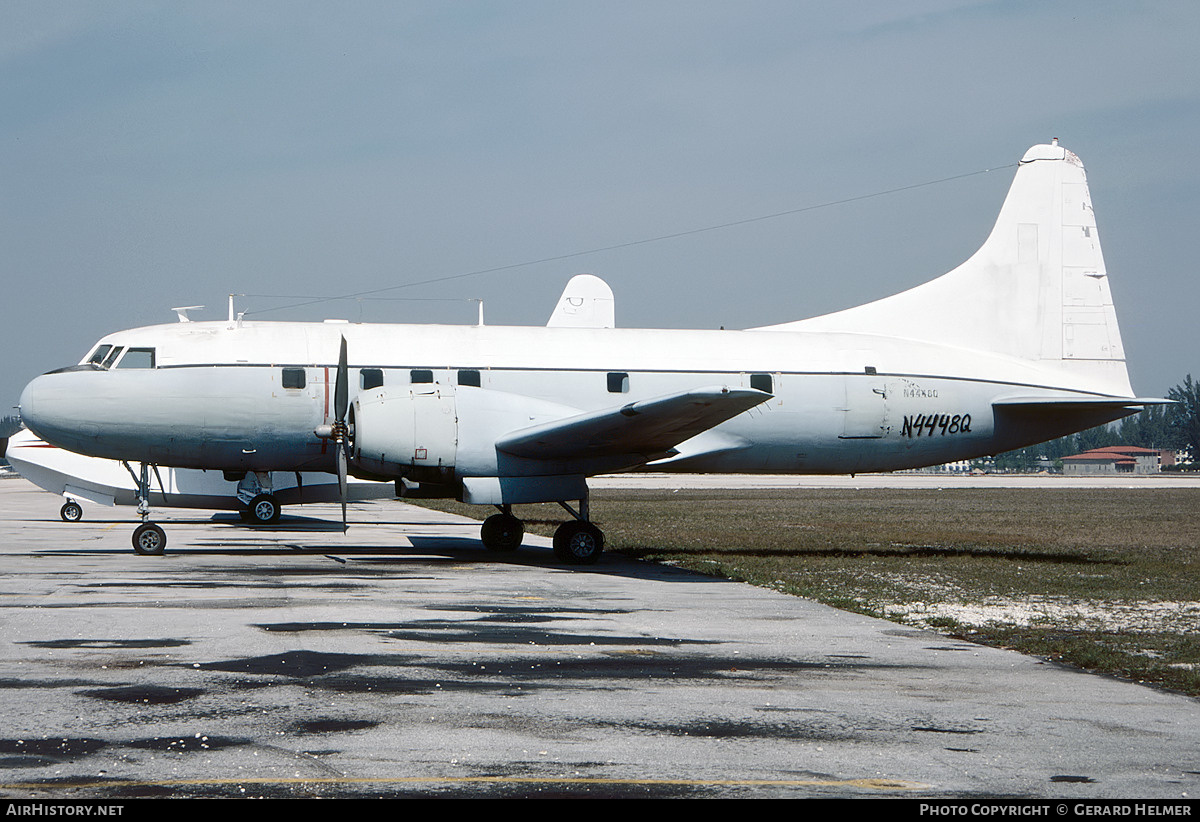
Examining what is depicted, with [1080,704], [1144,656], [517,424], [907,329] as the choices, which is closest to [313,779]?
[1080,704]

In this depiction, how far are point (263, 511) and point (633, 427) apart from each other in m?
14.8

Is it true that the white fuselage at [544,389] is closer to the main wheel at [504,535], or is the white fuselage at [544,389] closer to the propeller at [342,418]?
the propeller at [342,418]

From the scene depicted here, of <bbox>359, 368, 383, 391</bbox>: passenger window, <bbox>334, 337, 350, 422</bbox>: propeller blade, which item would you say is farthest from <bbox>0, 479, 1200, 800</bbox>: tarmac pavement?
<bbox>359, 368, 383, 391</bbox>: passenger window

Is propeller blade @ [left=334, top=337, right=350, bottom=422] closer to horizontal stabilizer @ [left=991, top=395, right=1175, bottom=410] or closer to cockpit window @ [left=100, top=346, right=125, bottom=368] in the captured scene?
cockpit window @ [left=100, top=346, right=125, bottom=368]

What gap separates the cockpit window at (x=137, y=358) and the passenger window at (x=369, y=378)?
385 centimetres

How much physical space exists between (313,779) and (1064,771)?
4.53 metres

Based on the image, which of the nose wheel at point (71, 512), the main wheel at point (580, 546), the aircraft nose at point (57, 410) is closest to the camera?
the aircraft nose at point (57, 410)

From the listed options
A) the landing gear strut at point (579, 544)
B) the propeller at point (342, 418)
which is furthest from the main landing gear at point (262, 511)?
the landing gear strut at point (579, 544)

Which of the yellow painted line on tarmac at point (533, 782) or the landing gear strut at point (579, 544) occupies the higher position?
the landing gear strut at point (579, 544)

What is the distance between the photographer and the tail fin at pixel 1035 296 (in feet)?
79.8

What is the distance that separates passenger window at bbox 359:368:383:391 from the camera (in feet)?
68.7

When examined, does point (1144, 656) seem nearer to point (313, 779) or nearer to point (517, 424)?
point (313, 779)

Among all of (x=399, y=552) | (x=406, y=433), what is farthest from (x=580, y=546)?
(x=399, y=552)
